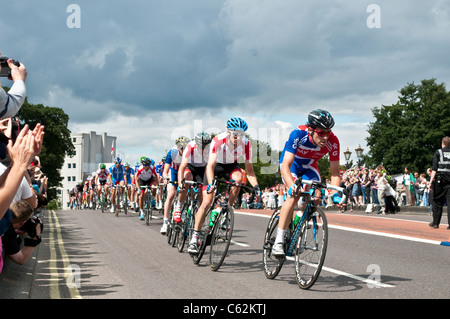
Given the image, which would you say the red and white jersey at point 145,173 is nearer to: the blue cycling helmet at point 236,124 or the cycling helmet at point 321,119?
the blue cycling helmet at point 236,124

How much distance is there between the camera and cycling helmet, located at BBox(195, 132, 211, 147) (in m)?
9.94

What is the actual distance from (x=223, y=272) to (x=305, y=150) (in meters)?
2.23

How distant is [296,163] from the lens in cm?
727

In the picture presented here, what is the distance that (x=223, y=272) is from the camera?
26.1 ft

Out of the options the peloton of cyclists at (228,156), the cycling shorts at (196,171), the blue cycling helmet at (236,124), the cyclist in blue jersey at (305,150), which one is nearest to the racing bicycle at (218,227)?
the peloton of cyclists at (228,156)

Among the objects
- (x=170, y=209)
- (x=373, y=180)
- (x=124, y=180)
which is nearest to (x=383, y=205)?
(x=373, y=180)

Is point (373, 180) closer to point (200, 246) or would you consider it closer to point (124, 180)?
point (124, 180)

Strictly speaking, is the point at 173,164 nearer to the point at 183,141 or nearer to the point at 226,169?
the point at 183,141

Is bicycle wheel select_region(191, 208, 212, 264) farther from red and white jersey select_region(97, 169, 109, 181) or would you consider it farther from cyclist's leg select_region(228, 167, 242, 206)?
red and white jersey select_region(97, 169, 109, 181)

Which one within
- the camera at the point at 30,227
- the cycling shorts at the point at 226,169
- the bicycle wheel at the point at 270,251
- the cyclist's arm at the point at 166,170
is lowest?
the bicycle wheel at the point at 270,251

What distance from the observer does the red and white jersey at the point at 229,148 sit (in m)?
8.35

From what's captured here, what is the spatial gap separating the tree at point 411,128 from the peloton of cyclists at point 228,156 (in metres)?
54.7

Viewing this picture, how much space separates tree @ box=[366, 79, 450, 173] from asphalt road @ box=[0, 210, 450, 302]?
165ft

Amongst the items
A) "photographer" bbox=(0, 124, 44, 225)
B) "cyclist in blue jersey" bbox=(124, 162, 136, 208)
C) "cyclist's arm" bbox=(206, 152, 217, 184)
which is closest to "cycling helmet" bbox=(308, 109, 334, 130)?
"cyclist's arm" bbox=(206, 152, 217, 184)
